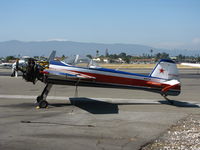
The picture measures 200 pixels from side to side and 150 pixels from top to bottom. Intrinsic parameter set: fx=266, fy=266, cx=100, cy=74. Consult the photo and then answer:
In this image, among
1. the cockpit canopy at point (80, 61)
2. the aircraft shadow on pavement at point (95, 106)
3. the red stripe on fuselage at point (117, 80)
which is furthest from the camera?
the red stripe on fuselage at point (117, 80)

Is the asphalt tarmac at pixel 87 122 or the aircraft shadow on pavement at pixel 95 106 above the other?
the asphalt tarmac at pixel 87 122

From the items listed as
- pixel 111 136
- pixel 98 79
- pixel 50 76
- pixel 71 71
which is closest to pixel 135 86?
pixel 98 79

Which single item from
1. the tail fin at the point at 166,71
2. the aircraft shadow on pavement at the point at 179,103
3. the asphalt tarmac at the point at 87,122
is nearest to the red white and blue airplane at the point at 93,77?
the tail fin at the point at 166,71

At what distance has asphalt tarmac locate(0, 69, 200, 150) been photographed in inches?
272

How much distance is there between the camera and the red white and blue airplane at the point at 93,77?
12.4 meters

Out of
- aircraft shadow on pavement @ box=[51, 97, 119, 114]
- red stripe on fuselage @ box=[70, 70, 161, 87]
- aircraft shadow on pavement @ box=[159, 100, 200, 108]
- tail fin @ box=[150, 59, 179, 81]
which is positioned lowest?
aircraft shadow on pavement @ box=[51, 97, 119, 114]

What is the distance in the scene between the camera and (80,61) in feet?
43.5

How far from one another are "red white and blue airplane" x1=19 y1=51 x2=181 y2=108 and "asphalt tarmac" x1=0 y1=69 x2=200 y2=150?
926 millimetres

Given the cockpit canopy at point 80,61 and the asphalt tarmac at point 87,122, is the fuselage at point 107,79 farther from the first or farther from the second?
the asphalt tarmac at point 87,122

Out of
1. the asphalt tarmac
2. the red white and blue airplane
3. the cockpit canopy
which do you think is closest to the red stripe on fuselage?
the red white and blue airplane

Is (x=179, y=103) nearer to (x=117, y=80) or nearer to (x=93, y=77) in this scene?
(x=117, y=80)

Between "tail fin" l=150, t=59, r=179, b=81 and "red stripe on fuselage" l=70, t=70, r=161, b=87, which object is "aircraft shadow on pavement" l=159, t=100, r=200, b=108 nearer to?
"tail fin" l=150, t=59, r=179, b=81

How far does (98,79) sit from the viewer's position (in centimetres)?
1332

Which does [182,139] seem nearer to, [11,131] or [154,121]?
[154,121]
